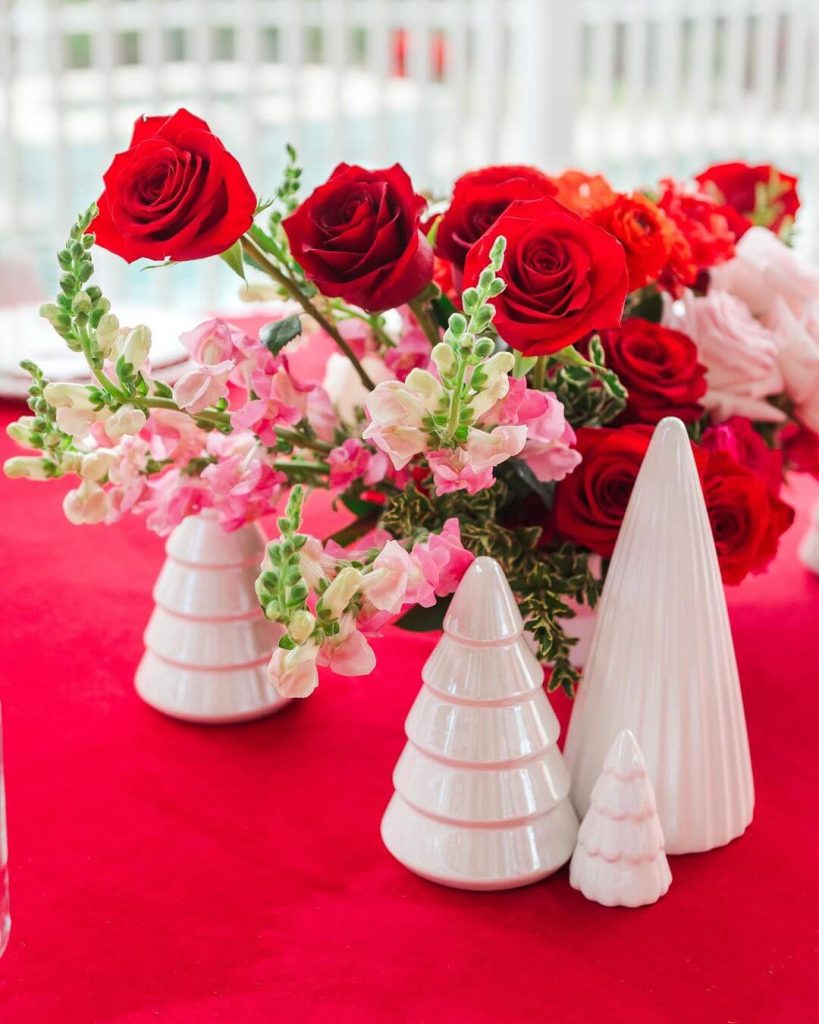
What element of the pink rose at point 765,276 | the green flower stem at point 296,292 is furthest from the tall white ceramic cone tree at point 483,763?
the pink rose at point 765,276

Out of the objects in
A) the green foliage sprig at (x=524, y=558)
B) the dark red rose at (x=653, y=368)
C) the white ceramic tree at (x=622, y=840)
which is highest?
the dark red rose at (x=653, y=368)

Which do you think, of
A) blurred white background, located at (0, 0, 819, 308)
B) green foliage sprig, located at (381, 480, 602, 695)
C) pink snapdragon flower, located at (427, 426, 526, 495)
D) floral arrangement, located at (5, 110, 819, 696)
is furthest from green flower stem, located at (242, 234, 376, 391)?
blurred white background, located at (0, 0, 819, 308)

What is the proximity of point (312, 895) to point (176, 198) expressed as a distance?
17.0 inches

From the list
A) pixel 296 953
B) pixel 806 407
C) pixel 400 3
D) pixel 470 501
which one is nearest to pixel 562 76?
pixel 400 3

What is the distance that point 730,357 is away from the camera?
1066 millimetres

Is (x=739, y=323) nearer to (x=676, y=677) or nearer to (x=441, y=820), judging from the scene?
(x=676, y=677)

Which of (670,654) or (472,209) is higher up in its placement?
(472,209)

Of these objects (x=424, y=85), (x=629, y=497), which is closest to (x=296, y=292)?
(x=629, y=497)

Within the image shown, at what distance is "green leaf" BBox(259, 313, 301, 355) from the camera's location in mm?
861

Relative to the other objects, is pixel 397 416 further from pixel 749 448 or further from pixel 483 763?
pixel 749 448

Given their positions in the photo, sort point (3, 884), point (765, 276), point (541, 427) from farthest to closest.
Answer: point (765, 276), point (541, 427), point (3, 884)

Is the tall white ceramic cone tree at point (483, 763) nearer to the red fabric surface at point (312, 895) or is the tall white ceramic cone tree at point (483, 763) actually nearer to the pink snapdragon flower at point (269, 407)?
the red fabric surface at point (312, 895)

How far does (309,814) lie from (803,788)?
0.35m

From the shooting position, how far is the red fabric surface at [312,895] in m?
0.68
